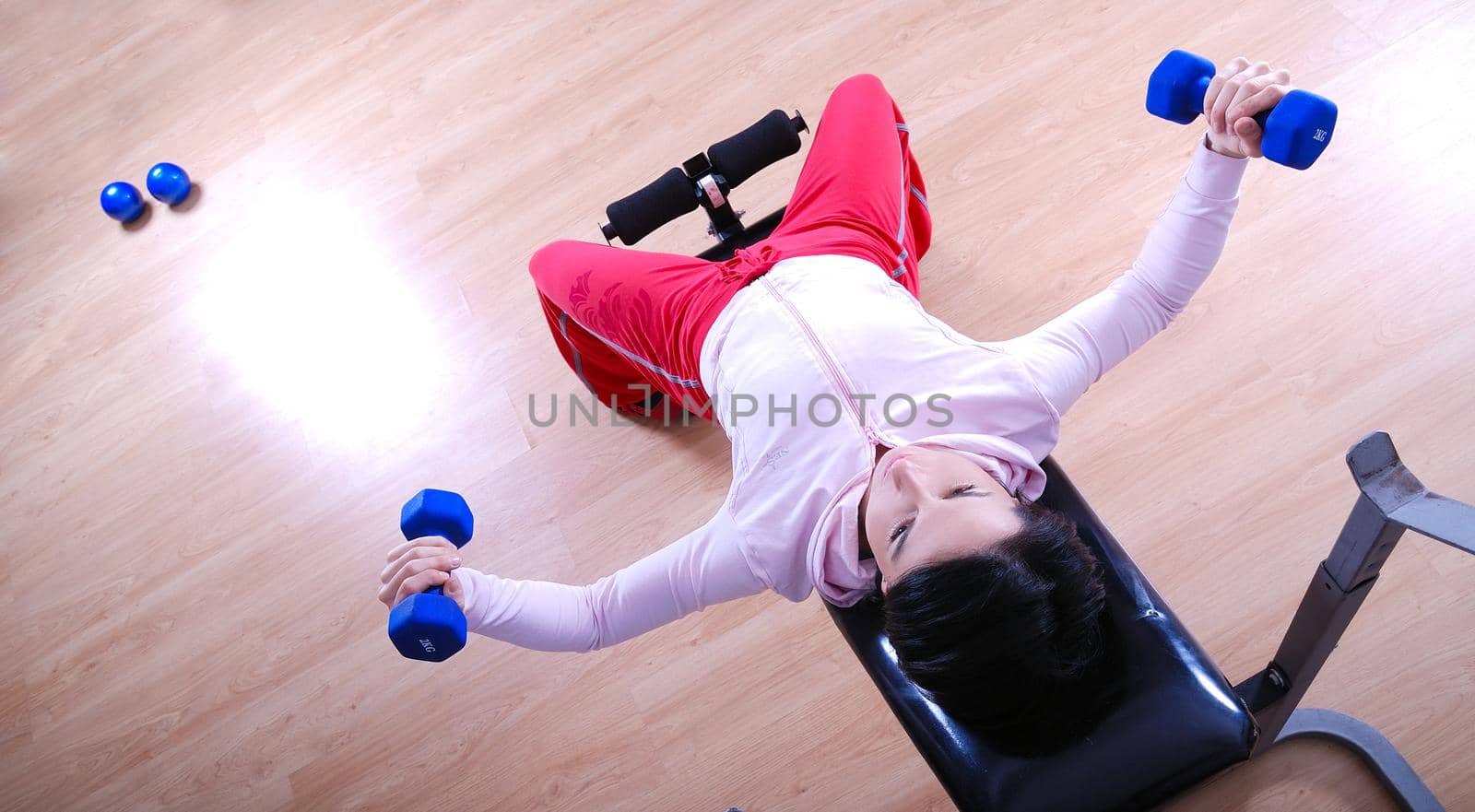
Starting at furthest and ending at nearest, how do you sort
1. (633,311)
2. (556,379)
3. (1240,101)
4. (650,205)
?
(556,379)
(650,205)
(633,311)
(1240,101)

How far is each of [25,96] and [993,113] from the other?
222 centimetres

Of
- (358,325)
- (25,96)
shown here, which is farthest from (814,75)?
(25,96)

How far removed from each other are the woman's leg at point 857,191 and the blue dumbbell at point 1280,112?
0.39m

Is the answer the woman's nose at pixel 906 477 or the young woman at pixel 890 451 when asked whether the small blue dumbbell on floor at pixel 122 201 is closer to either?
the young woman at pixel 890 451

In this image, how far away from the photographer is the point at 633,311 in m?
1.42

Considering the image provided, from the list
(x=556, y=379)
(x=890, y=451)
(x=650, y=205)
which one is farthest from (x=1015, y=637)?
(x=556, y=379)

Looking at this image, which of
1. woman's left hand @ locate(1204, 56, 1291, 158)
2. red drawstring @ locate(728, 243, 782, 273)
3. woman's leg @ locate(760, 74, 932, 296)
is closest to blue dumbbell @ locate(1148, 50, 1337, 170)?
woman's left hand @ locate(1204, 56, 1291, 158)

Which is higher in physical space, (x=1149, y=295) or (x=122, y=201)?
(x=1149, y=295)

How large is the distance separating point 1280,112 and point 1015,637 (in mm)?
599

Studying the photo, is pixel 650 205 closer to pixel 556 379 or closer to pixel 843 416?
pixel 556 379

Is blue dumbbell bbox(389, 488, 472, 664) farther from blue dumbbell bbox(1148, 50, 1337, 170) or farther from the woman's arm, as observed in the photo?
blue dumbbell bbox(1148, 50, 1337, 170)

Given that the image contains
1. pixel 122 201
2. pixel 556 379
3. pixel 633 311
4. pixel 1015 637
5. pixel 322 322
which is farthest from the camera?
pixel 122 201

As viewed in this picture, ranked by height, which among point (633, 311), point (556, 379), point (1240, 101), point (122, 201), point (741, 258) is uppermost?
point (1240, 101)

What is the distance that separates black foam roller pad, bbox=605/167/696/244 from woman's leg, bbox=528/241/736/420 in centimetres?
5
